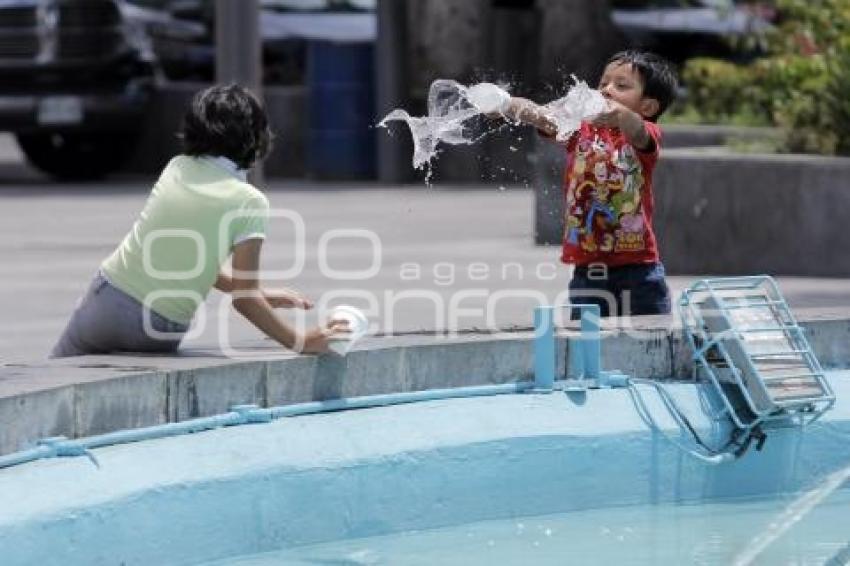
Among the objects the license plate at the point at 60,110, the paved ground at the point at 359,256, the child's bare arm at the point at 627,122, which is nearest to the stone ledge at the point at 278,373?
the child's bare arm at the point at 627,122

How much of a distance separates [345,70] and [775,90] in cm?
546

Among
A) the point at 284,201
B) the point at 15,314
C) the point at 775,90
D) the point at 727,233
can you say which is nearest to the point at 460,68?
the point at 284,201

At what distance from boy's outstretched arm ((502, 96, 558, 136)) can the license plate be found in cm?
1061

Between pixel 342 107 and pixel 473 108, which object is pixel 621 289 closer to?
pixel 473 108

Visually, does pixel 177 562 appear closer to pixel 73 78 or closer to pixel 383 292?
pixel 383 292

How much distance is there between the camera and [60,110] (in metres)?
17.5

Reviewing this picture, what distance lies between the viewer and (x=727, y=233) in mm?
11219

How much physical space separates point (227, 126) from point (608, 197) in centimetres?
152

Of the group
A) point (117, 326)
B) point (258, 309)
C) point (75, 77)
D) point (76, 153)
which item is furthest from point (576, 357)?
point (76, 153)

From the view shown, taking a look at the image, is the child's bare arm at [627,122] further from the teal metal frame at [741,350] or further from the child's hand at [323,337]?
the child's hand at [323,337]

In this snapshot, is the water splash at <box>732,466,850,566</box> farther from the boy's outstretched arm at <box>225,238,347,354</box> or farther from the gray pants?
the gray pants

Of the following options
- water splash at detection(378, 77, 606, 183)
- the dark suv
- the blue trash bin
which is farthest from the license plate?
water splash at detection(378, 77, 606, 183)

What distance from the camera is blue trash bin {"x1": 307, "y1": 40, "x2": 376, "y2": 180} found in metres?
17.8

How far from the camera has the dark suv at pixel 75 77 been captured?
690 inches
